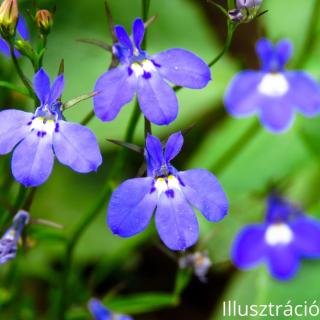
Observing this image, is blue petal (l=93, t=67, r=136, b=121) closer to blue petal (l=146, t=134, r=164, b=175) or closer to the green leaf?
blue petal (l=146, t=134, r=164, b=175)

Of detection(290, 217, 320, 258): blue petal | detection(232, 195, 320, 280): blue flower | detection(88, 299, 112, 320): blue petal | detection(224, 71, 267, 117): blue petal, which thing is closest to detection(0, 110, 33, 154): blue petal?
detection(88, 299, 112, 320): blue petal

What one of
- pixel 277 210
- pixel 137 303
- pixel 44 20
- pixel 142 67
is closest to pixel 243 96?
pixel 277 210

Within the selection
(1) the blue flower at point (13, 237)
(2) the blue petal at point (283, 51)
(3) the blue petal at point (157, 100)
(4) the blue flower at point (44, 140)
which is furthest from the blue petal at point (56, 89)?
(2) the blue petal at point (283, 51)

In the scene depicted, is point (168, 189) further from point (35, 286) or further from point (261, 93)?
point (35, 286)

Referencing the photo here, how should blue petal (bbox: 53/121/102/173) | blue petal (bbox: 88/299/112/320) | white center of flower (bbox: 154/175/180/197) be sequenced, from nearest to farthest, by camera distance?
blue petal (bbox: 53/121/102/173), white center of flower (bbox: 154/175/180/197), blue petal (bbox: 88/299/112/320)

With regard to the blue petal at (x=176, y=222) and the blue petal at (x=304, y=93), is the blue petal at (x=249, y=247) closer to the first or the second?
the blue petal at (x=304, y=93)

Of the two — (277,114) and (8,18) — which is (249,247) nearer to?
(277,114)

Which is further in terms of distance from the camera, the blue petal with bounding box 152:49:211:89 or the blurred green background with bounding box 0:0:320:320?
the blurred green background with bounding box 0:0:320:320
